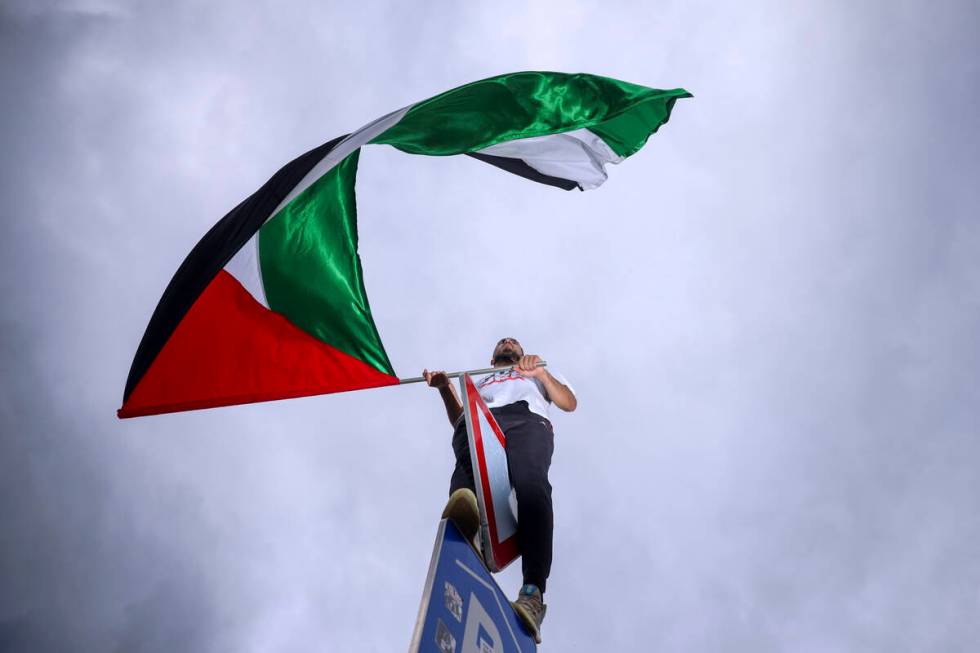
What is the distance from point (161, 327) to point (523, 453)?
254 cm

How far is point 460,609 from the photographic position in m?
2.16

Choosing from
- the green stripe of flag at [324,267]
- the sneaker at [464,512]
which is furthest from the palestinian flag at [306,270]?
the sneaker at [464,512]

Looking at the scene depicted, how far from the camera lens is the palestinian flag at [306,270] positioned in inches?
188

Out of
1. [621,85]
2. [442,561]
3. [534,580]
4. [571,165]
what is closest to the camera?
[442,561]

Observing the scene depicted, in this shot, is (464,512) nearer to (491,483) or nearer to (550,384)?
(491,483)

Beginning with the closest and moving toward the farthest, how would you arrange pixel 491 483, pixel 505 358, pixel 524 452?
pixel 491 483 < pixel 524 452 < pixel 505 358

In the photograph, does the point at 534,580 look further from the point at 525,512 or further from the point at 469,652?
the point at 469,652

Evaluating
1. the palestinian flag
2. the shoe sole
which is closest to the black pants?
the shoe sole

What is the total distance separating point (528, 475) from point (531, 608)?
83cm

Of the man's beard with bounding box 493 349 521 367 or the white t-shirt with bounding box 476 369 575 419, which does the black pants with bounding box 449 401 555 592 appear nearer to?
the white t-shirt with bounding box 476 369 575 419

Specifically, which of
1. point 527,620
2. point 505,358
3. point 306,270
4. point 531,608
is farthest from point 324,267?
point 527,620

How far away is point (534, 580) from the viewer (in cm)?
368

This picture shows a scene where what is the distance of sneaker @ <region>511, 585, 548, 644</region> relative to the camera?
314 cm

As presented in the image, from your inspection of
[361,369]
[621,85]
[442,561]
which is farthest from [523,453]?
[621,85]
